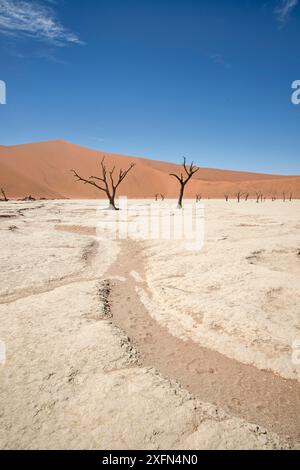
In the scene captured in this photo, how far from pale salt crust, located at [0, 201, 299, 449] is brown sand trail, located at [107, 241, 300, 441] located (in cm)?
18

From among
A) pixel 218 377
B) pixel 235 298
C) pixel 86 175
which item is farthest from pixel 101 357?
pixel 86 175

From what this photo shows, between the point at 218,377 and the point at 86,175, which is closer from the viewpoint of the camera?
the point at 218,377

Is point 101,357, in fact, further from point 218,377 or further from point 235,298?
point 235,298

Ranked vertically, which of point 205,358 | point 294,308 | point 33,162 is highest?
Result: point 33,162

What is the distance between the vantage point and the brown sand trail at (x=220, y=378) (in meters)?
2.65

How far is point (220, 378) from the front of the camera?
315cm

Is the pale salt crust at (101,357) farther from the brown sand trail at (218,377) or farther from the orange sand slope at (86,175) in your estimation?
the orange sand slope at (86,175)

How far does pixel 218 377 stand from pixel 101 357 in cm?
125

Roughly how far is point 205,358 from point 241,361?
0.40 metres

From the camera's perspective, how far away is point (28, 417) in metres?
2.42

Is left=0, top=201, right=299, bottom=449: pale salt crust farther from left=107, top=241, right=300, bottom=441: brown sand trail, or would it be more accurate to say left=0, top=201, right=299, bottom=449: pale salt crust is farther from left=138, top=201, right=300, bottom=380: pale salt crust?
left=107, top=241, right=300, bottom=441: brown sand trail

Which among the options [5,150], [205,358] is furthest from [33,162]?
[205,358]

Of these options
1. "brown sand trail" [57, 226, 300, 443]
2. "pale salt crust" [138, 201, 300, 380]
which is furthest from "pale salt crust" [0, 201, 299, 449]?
"brown sand trail" [57, 226, 300, 443]
